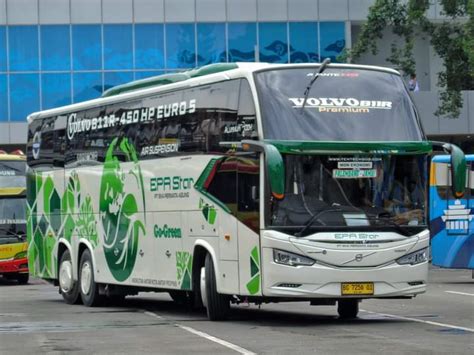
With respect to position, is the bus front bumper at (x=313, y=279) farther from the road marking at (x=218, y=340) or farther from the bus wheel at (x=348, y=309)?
the bus wheel at (x=348, y=309)

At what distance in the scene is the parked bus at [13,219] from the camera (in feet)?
114

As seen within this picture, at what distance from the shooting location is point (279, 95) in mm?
16156

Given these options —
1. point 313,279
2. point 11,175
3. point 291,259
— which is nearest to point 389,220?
point 313,279

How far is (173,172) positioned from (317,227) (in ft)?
11.0

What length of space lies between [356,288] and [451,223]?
13.2m

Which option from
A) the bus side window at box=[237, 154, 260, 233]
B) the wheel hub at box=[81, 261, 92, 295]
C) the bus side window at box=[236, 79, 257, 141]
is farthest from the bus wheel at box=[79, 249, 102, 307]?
the bus side window at box=[236, 79, 257, 141]

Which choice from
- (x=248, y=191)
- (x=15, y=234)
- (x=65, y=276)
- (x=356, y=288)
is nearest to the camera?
(x=356, y=288)

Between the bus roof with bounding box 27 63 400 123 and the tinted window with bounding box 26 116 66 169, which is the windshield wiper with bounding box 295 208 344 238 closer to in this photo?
the bus roof with bounding box 27 63 400 123

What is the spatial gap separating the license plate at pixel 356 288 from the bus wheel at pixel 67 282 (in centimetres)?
821

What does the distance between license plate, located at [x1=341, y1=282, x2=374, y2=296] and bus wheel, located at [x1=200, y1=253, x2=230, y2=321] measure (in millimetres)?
2055

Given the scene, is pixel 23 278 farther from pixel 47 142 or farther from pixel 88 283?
pixel 88 283

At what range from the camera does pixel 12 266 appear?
34.7 m

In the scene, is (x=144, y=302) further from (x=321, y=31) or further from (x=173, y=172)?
(x=321, y=31)

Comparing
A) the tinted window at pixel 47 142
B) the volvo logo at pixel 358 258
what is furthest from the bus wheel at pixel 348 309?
the tinted window at pixel 47 142
